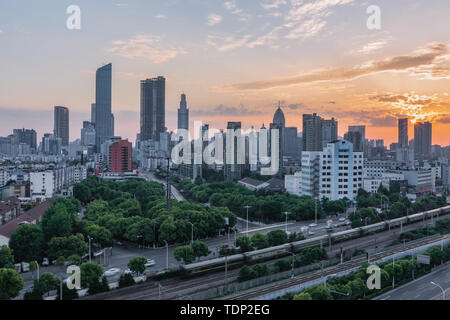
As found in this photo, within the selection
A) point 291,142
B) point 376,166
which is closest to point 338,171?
point 376,166

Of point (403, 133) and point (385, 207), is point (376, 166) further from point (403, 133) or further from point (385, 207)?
point (403, 133)

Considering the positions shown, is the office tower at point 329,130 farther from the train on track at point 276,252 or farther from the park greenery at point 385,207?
the train on track at point 276,252

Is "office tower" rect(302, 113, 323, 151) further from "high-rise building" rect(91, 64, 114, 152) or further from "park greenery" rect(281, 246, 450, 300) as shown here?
"high-rise building" rect(91, 64, 114, 152)

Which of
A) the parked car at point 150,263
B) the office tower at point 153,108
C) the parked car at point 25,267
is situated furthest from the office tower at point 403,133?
the parked car at point 25,267

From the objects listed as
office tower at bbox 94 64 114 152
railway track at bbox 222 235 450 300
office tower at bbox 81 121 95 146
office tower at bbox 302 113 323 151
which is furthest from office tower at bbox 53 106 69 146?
railway track at bbox 222 235 450 300
